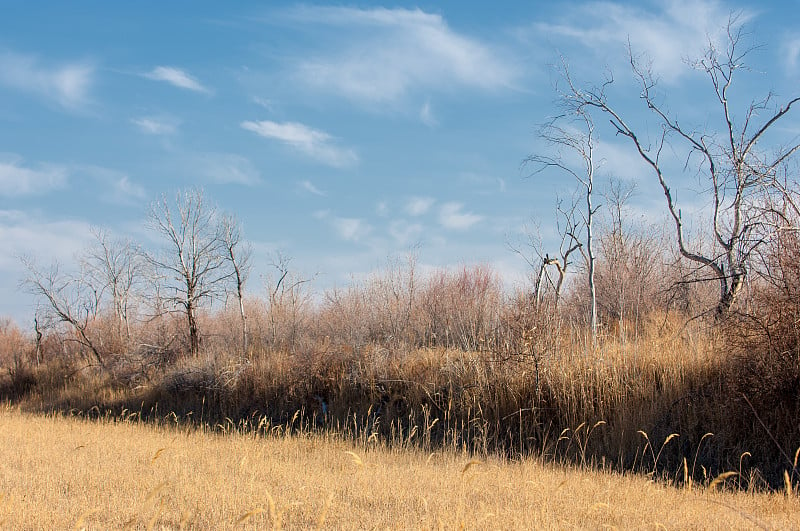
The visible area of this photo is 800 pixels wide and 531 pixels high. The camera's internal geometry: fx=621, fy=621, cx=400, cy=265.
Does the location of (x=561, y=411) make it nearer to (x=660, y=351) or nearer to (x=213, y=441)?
(x=660, y=351)

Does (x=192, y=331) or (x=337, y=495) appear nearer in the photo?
(x=337, y=495)

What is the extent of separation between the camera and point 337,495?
787 cm

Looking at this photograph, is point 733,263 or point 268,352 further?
point 268,352

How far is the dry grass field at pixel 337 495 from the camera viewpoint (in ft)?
21.8

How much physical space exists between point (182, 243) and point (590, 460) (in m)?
21.8

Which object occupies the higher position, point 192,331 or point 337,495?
point 192,331

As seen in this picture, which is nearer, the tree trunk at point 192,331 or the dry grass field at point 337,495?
the dry grass field at point 337,495

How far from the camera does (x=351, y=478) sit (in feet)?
29.5

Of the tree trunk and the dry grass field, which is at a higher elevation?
the tree trunk

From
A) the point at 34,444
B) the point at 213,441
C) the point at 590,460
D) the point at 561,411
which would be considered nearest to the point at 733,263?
the point at 561,411

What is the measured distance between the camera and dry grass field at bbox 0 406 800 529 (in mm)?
6656

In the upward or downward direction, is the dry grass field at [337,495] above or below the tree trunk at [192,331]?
below

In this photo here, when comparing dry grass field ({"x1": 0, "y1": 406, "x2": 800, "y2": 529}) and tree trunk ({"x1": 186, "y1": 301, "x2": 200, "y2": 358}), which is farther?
tree trunk ({"x1": 186, "y1": 301, "x2": 200, "y2": 358})

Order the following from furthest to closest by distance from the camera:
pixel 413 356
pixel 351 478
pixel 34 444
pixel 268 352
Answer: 1. pixel 268 352
2. pixel 413 356
3. pixel 34 444
4. pixel 351 478
